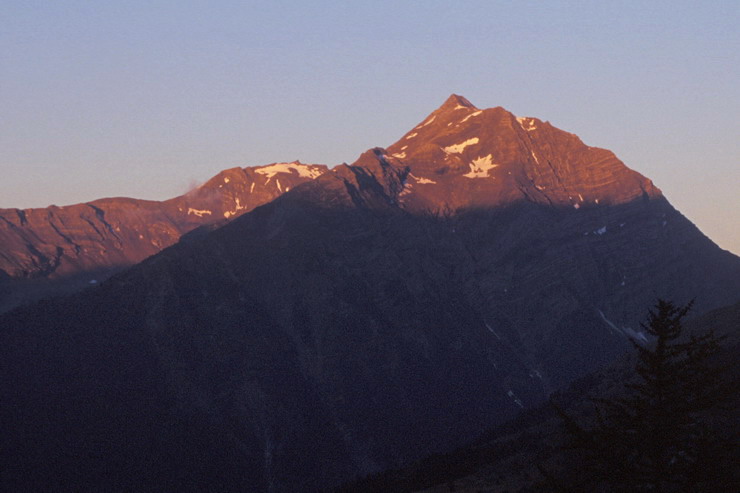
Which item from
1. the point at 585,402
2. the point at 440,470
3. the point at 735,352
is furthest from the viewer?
the point at 585,402

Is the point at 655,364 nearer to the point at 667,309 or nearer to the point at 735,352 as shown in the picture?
the point at 667,309

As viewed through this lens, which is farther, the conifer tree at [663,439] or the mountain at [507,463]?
the mountain at [507,463]

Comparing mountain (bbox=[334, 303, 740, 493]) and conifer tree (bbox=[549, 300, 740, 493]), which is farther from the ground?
conifer tree (bbox=[549, 300, 740, 493])

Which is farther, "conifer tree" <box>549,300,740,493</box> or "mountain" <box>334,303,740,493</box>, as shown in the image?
"mountain" <box>334,303,740,493</box>

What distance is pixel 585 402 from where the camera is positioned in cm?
19775

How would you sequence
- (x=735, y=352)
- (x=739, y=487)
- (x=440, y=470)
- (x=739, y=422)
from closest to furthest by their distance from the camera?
(x=739, y=487), (x=739, y=422), (x=735, y=352), (x=440, y=470)

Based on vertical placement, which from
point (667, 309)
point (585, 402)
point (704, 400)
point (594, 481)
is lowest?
point (585, 402)

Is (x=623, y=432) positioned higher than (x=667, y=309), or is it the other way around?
(x=667, y=309)

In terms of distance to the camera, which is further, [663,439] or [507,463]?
[507,463]

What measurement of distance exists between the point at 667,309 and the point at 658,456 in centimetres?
505

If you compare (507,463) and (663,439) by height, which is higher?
(663,439)

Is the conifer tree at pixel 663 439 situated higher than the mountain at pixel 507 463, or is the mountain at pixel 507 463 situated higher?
the conifer tree at pixel 663 439

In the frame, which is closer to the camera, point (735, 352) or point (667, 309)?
point (667, 309)

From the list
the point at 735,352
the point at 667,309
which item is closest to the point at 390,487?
the point at 735,352
